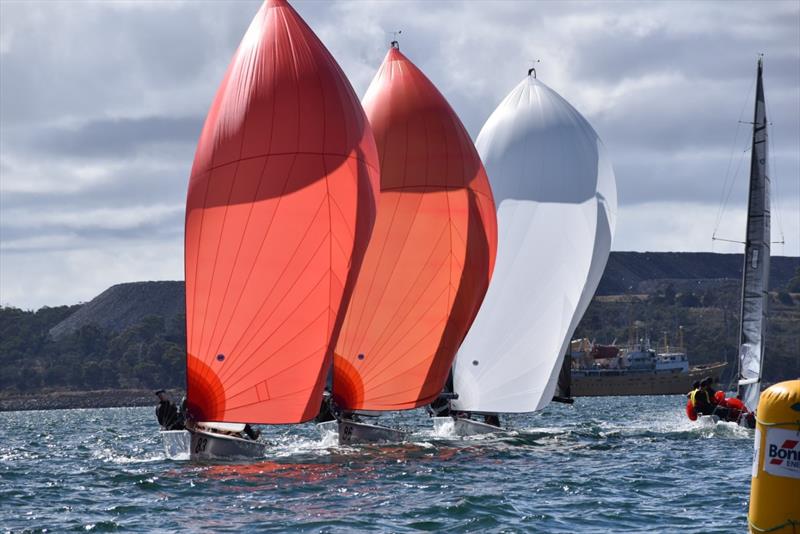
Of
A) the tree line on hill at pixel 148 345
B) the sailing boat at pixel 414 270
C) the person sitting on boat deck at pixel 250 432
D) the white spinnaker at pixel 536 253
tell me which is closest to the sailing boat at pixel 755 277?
the white spinnaker at pixel 536 253

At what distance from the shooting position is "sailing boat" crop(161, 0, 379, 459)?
2305cm

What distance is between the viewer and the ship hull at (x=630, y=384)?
130 meters

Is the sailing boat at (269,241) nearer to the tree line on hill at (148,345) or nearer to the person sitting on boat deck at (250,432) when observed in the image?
the person sitting on boat deck at (250,432)

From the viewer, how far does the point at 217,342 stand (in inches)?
912

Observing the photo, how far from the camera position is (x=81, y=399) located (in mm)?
142625

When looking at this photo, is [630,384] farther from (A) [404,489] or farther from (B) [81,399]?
(A) [404,489]

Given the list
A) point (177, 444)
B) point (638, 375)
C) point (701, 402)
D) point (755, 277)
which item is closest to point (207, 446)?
point (177, 444)

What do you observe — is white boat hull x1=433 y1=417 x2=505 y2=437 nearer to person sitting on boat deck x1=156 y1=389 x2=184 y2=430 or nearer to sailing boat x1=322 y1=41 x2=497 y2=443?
sailing boat x1=322 y1=41 x2=497 y2=443

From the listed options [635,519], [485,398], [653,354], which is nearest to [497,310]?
[485,398]

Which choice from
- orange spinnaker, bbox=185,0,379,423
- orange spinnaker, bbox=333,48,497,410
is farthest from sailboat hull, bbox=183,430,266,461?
orange spinnaker, bbox=333,48,497,410

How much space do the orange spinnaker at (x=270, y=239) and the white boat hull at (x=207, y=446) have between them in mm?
467

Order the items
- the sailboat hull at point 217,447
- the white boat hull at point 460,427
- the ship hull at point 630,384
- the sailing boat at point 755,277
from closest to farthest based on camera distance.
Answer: the sailboat hull at point 217,447 → the white boat hull at point 460,427 → the sailing boat at point 755,277 → the ship hull at point 630,384

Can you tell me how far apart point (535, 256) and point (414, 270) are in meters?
4.28

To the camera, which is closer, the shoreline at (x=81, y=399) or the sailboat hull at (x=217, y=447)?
the sailboat hull at (x=217, y=447)
